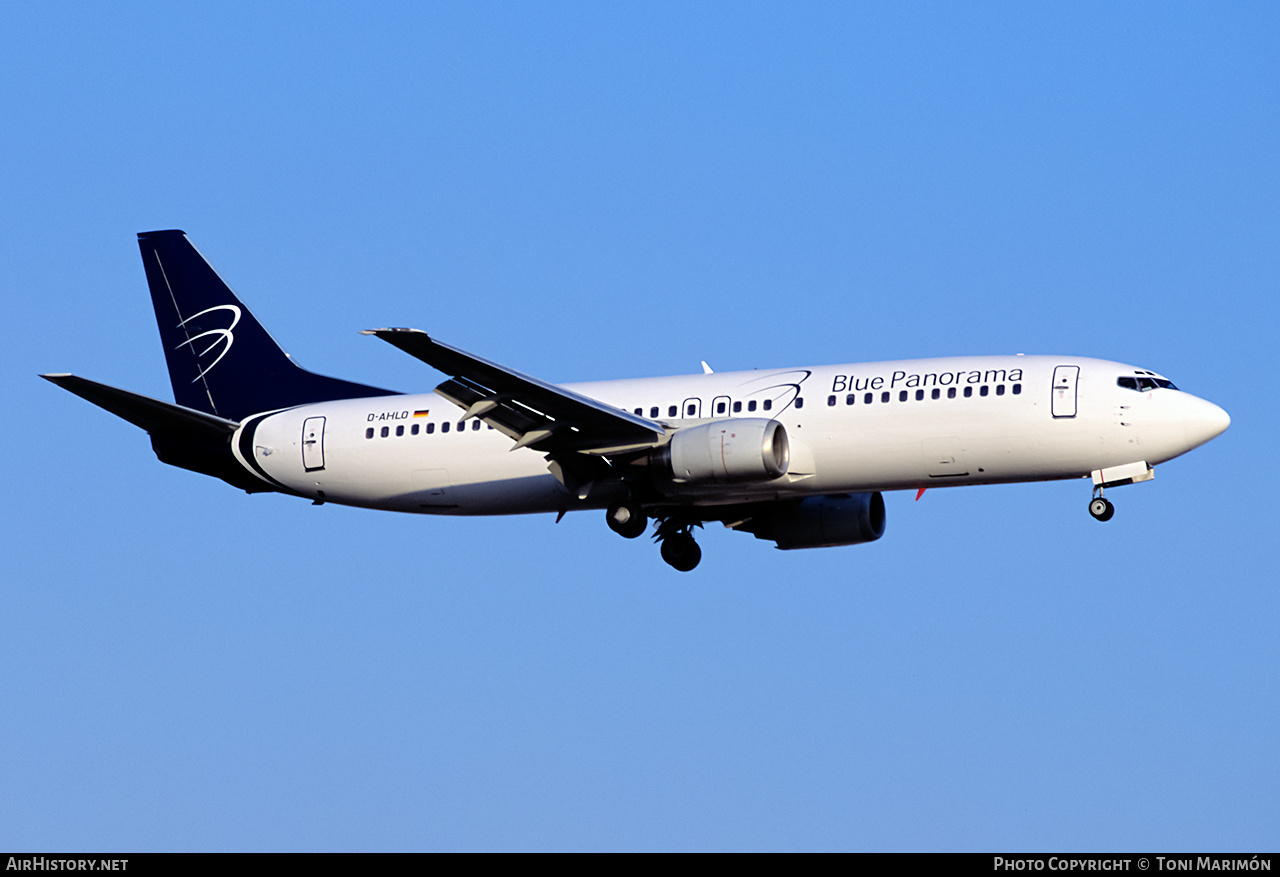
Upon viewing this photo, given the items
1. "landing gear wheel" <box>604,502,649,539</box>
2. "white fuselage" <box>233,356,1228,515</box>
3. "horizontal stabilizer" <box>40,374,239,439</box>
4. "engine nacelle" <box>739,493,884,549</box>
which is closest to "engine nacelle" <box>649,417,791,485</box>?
"white fuselage" <box>233,356,1228,515</box>

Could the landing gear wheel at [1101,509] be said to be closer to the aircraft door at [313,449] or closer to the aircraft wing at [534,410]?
the aircraft wing at [534,410]

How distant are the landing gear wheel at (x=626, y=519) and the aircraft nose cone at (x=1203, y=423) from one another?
1277 centimetres

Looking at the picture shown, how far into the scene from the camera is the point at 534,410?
130 ft

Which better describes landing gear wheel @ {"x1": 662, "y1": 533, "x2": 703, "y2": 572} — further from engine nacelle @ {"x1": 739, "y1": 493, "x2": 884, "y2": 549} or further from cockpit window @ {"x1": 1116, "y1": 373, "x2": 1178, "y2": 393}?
cockpit window @ {"x1": 1116, "y1": 373, "x2": 1178, "y2": 393}

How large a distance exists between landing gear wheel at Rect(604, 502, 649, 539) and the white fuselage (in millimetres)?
576

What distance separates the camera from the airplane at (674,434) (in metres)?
38.1

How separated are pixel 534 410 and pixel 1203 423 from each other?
14823 mm

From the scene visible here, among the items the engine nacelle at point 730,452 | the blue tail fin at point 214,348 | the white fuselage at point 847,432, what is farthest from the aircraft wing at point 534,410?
the blue tail fin at point 214,348

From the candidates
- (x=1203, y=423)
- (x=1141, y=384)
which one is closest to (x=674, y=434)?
(x=1141, y=384)

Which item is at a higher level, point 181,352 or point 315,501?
point 181,352
